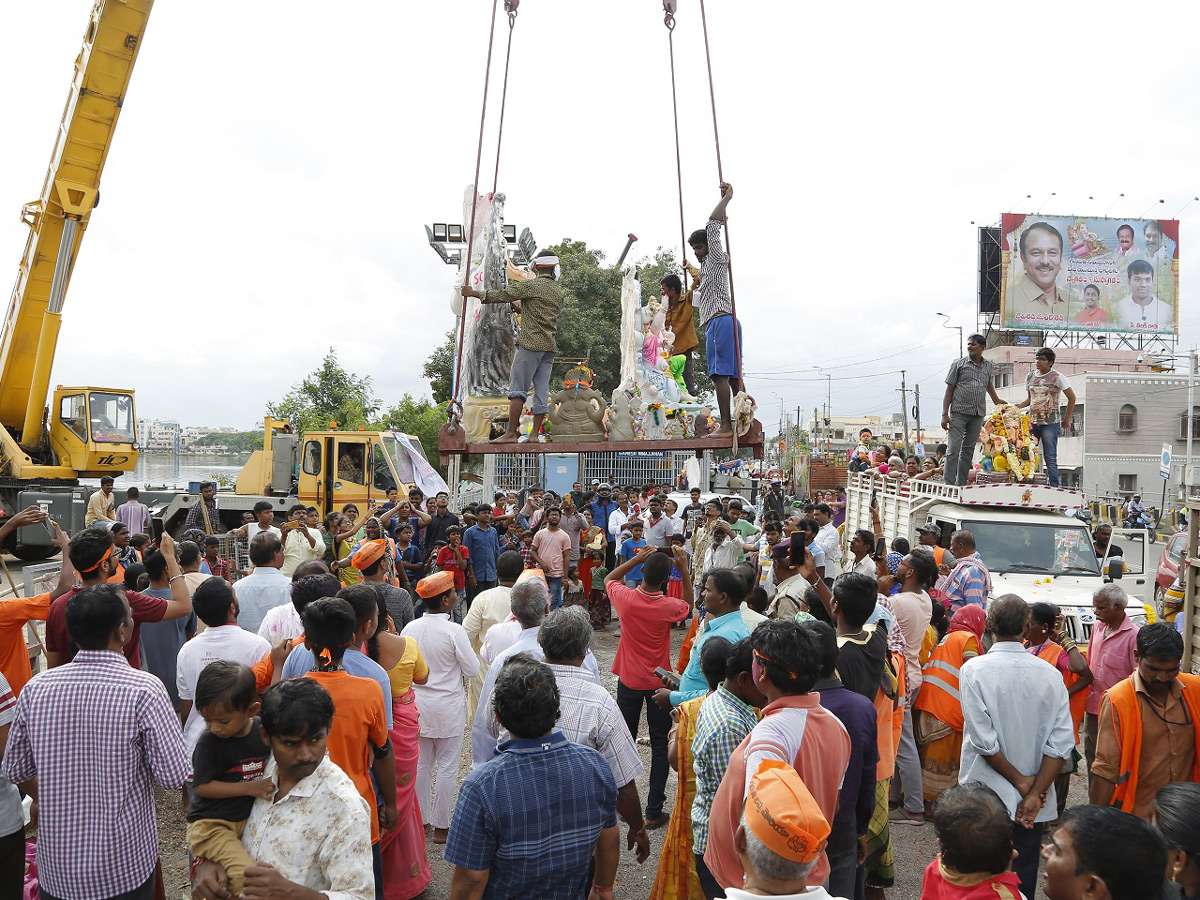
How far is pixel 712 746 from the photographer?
314cm

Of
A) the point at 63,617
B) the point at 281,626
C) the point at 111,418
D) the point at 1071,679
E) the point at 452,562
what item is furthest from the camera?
the point at 111,418

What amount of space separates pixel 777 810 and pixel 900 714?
2883 millimetres

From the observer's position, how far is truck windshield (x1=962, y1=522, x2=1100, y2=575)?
8.47 m

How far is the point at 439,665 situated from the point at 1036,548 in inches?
253

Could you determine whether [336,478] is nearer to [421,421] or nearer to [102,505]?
[102,505]

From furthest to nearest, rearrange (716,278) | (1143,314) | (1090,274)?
Result: (1143,314), (1090,274), (716,278)

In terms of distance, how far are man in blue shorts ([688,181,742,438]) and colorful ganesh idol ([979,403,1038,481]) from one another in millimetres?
4780

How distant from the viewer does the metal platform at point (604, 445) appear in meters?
6.51

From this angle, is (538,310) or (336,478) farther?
(336,478)

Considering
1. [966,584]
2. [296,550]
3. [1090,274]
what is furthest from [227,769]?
[1090,274]

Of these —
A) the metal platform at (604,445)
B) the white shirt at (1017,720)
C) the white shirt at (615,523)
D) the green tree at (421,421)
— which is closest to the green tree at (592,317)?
the green tree at (421,421)

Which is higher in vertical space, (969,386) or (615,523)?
(969,386)

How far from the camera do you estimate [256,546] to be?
5.82 m

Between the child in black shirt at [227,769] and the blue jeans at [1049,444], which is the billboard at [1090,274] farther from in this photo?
the child in black shirt at [227,769]
